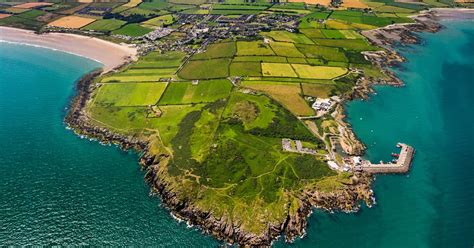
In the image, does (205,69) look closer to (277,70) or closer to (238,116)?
(277,70)

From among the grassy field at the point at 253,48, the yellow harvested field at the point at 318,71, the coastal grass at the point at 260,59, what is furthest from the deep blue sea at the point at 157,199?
the grassy field at the point at 253,48

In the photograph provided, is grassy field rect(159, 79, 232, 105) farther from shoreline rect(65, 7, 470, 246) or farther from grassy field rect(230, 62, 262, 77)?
shoreline rect(65, 7, 470, 246)

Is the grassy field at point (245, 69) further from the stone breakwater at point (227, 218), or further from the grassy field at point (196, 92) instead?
the stone breakwater at point (227, 218)

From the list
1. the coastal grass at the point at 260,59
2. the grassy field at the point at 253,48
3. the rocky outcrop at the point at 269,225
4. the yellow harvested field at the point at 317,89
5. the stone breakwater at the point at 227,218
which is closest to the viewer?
the rocky outcrop at the point at 269,225

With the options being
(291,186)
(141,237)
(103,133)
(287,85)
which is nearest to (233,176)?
(291,186)

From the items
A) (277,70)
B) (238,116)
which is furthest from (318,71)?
(238,116)

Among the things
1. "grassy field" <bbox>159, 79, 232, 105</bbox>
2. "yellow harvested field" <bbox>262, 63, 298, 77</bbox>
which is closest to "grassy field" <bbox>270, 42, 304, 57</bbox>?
"yellow harvested field" <bbox>262, 63, 298, 77</bbox>
